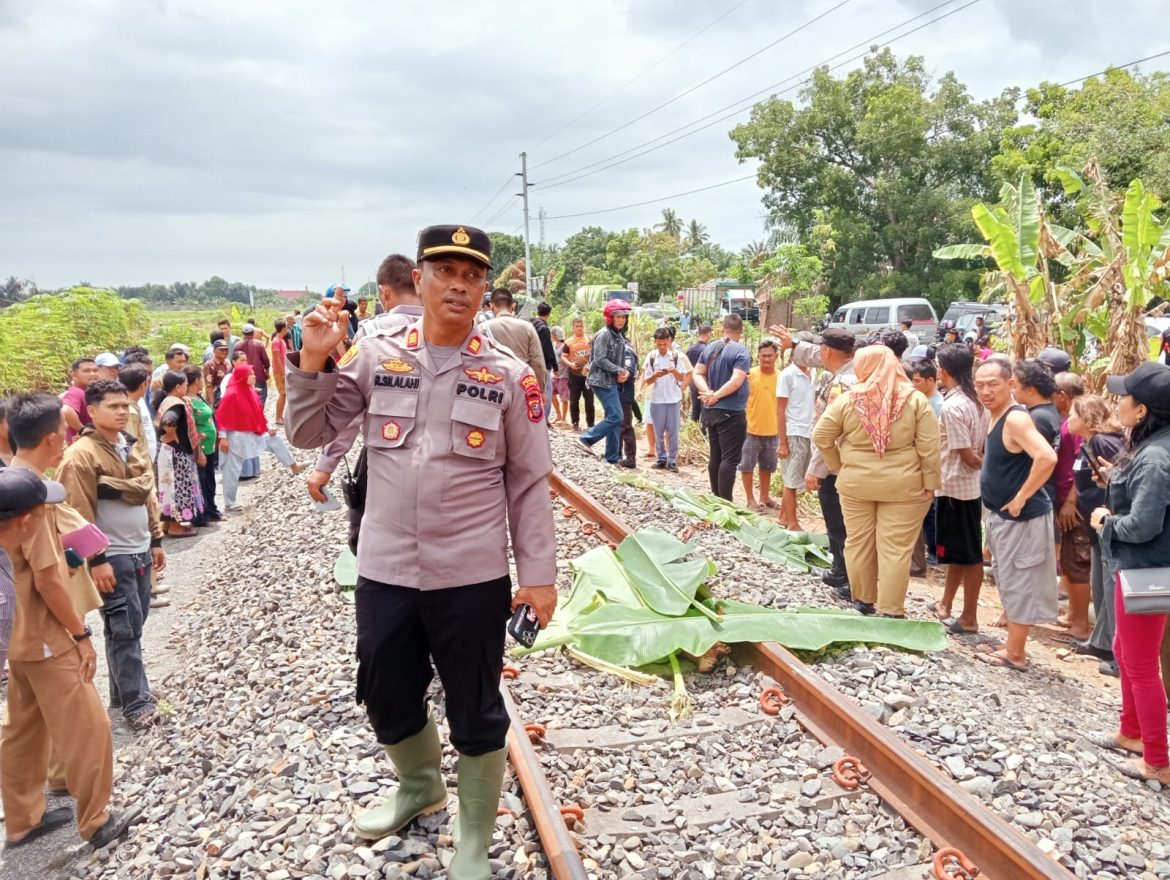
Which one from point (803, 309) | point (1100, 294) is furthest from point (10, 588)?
point (803, 309)

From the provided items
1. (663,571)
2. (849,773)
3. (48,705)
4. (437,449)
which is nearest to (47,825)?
(48,705)

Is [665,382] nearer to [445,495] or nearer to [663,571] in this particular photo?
[663,571]

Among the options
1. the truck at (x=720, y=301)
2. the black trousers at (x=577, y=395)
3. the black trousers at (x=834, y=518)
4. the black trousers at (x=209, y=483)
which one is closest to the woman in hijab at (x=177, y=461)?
the black trousers at (x=209, y=483)

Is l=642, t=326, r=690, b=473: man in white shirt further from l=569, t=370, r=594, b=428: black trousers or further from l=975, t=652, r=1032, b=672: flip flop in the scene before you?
l=975, t=652, r=1032, b=672: flip flop

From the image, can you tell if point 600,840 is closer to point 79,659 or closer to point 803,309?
point 79,659

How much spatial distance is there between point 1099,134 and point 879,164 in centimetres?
1245

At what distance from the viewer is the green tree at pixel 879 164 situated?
34.2 m

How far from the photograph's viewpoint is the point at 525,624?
2.74 m

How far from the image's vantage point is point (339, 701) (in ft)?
13.4

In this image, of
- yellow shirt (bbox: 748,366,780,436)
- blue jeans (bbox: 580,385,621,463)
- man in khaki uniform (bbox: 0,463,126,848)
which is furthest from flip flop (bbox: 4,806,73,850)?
blue jeans (bbox: 580,385,621,463)

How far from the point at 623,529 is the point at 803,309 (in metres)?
25.6

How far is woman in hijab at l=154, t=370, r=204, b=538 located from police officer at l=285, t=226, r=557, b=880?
21.2 ft

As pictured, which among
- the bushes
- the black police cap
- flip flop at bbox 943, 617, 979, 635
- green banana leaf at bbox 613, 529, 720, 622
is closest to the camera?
the black police cap

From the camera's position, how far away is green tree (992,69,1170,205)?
895 inches
